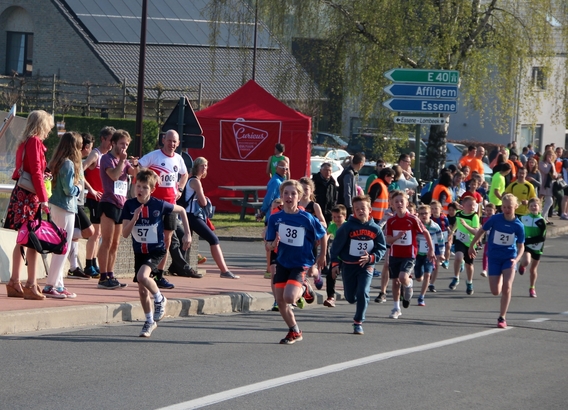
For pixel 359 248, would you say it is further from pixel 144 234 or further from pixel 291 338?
pixel 144 234

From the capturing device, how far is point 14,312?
356 inches

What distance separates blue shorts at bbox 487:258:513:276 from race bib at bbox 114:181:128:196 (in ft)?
14.9

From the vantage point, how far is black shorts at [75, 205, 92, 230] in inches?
461

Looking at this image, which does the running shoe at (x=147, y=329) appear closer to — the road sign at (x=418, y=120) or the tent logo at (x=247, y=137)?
the road sign at (x=418, y=120)

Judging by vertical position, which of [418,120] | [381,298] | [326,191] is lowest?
[381,298]

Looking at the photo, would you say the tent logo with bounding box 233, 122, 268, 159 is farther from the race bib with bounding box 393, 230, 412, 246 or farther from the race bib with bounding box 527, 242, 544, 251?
the race bib with bounding box 393, 230, 412, 246

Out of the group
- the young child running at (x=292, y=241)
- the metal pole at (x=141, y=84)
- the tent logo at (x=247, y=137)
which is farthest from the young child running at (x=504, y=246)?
the tent logo at (x=247, y=137)

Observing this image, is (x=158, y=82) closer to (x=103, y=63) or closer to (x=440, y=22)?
(x=103, y=63)

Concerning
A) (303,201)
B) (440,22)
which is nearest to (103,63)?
(440,22)

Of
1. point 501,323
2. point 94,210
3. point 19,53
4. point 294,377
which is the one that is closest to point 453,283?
point 501,323

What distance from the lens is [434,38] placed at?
2283 cm

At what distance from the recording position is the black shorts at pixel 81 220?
11.7m

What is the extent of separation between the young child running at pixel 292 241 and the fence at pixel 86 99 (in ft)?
100

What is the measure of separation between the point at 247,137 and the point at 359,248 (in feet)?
48.9
